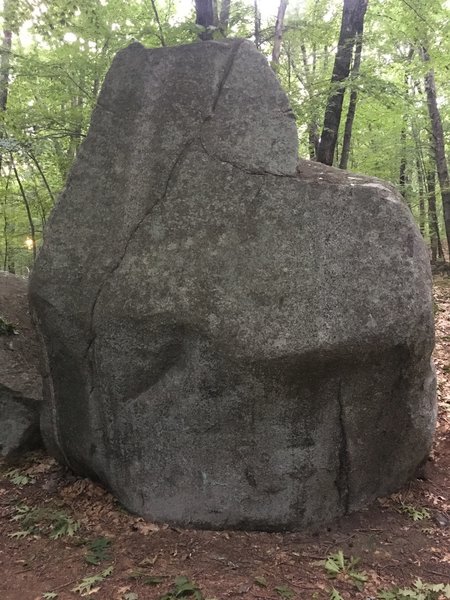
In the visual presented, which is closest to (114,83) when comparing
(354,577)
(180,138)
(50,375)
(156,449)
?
(180,138)

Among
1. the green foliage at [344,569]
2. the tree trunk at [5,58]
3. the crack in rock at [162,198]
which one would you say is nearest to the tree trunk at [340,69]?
the crack in rock at [162,198]

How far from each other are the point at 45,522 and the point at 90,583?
1102 mm

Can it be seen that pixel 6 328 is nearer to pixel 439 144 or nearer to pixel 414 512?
pixel 414 512

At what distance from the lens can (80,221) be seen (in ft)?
15.4

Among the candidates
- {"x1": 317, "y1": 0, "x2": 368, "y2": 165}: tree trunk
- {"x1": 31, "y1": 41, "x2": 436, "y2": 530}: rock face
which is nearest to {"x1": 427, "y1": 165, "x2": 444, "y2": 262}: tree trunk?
{"x1": 317, "y1": 0, "x2": 368, "y2": 165}: tree trunk

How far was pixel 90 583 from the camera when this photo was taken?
3.68 metres

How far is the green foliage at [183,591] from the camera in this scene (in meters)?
3.50

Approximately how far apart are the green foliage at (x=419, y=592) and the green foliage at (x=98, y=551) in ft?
7.35

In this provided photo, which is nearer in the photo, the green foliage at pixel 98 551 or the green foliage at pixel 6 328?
the green foliage at pixel 98 551

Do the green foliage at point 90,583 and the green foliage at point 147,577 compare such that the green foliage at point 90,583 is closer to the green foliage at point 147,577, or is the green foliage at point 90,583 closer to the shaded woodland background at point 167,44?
the green foliage at point 147,577

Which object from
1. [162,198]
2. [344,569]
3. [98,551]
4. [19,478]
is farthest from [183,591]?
[162,198]

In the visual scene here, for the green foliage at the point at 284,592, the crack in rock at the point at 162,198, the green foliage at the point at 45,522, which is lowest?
the green foliage at the point at 284,592

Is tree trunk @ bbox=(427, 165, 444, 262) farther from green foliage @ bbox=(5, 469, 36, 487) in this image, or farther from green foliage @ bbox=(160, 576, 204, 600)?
green foliage @ bbox=(160, 576, 204, 600)

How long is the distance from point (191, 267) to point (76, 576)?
2.73 metres
